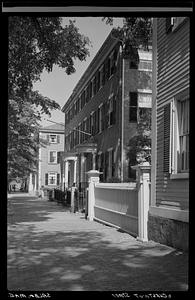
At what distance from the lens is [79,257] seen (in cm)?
823

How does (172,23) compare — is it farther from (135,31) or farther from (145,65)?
(145,65)

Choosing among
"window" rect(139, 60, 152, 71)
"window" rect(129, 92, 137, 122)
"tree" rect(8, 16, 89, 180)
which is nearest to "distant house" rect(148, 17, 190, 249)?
"tree" rect(8, 16, 89, 180)

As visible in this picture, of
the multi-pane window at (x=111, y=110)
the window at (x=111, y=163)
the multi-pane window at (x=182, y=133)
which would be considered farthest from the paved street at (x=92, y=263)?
the multi-pane window at (x=111, y=110)

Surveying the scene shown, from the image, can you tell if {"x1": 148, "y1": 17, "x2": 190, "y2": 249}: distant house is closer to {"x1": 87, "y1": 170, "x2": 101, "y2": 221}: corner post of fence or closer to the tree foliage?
the tree foliage

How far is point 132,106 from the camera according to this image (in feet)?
69.7

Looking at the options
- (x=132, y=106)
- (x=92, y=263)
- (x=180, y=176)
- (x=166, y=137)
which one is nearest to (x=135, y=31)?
(x=166, y=137)

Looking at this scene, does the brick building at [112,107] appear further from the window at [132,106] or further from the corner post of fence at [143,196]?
the corner post of fence at [143,196]

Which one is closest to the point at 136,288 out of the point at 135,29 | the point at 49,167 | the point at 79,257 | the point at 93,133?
the point at 79,257

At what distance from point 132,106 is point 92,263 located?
14.4 m

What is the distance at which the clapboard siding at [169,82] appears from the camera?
8.77 metres

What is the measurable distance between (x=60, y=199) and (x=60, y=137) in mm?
22672
